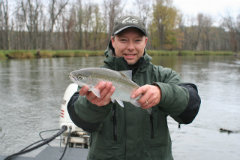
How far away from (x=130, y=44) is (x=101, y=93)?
2.26 ft

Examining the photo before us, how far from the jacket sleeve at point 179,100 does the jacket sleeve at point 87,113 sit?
1.37ft

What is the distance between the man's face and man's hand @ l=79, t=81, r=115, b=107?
59cm

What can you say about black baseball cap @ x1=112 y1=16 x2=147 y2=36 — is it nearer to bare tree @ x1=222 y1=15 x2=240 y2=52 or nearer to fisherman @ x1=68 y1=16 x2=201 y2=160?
fisherman @ x1=68 y1=16 x2=201 y2=160

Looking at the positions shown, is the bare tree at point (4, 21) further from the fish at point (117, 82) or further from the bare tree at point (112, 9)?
the fish at point (117, 82)

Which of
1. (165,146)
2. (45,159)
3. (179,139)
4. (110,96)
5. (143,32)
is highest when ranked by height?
(143,32)

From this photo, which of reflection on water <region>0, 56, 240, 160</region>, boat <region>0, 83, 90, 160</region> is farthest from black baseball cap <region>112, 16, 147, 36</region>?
reflection on water <region>0, 56, 240, 160</region>

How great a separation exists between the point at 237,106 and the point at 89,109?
774 centimetres

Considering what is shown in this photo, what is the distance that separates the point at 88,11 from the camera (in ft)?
206

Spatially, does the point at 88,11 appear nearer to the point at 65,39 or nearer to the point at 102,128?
the point at 65,39

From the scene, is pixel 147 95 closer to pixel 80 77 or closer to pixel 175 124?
pixel 80 77

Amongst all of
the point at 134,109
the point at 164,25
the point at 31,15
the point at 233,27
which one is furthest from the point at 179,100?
the point at 233,27

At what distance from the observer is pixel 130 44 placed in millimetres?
2141

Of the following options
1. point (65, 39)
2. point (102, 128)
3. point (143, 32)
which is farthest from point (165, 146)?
point (65, 39)

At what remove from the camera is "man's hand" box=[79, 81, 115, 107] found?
1591 millimetres
